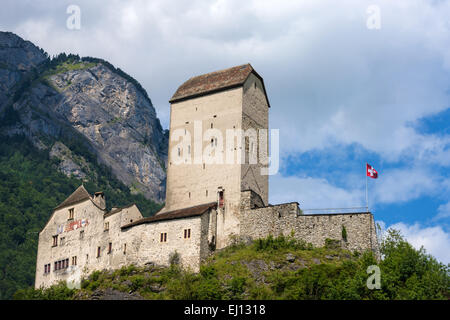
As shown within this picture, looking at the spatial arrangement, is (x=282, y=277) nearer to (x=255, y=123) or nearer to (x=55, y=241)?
(x=255, y=123)

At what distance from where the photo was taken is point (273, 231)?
220ft

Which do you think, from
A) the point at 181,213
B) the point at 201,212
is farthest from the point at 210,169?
the point at 201,212

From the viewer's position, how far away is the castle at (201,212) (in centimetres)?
6612

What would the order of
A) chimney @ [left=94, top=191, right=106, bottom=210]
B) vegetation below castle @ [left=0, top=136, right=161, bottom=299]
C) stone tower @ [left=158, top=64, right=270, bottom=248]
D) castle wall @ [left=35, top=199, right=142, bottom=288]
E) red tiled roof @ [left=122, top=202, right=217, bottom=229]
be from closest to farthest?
red tiled roof @ [left=122, top=202, right=217, bottom=229] → stone tower @ [left=158, top=64, right=270, bottom=248] → castle wall @ [left=35, top=199, right=142, bottom=288] → chimney @ [left=94, top=191, right=106, bottom=210] → vegetation below castle @ [left=0, top=136, right=161, bottom=299]

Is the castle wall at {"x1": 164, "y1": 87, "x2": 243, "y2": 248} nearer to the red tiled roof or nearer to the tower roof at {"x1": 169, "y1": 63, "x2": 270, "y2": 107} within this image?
the tower roof at {"x1": 169, "y1": 63, "x2": 270, "y2": 107}

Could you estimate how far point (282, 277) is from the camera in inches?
2387

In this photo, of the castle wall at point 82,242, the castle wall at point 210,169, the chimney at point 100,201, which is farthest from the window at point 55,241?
the castle wall at point 210,169

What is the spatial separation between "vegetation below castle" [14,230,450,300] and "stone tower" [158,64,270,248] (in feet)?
19.0

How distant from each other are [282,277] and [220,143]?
18051mm

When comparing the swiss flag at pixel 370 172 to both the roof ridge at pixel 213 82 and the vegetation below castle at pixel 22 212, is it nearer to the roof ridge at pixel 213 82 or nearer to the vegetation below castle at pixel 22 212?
the roof ridge at pixel 213 82

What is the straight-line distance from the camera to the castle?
66.1 meters

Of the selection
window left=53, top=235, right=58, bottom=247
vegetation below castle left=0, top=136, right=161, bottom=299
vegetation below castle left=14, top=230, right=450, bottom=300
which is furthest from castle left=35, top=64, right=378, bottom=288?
vegetation below castle left=0, top=136, right=161, bottom=299

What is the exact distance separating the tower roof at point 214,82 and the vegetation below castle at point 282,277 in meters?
18.4
